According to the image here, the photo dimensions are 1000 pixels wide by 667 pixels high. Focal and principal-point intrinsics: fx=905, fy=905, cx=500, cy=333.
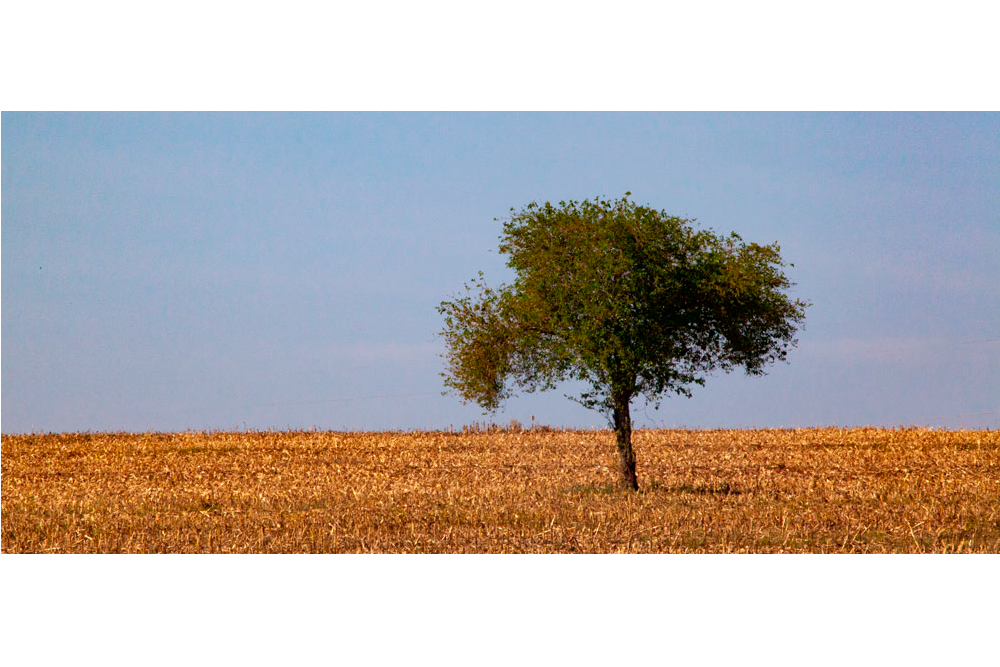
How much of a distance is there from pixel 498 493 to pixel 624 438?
379cm

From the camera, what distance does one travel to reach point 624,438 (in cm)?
2503

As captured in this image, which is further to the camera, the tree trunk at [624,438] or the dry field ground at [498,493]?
the tree trunk at [624,438]

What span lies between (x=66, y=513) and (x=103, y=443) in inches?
821

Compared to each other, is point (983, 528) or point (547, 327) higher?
point (547, 327)

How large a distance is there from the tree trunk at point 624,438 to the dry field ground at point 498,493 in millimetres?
542

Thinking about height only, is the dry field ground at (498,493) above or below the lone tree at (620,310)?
below

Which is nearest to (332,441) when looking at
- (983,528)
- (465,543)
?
(465,543)

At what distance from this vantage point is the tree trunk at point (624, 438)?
24641mm

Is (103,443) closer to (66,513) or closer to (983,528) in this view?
(66,513)

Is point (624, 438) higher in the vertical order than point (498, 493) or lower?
higher

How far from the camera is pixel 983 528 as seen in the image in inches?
787

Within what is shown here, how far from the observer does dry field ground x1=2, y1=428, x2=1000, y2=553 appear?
18.0 m

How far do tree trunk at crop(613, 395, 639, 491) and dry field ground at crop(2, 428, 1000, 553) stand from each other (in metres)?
0.54

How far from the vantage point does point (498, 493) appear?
24.7 metres
